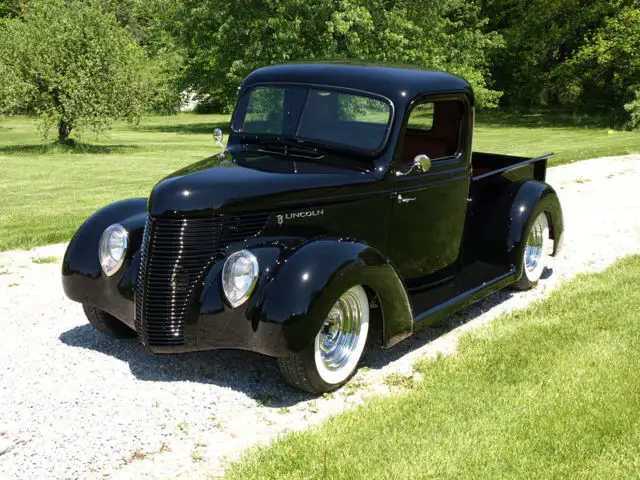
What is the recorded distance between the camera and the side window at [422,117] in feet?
17.3

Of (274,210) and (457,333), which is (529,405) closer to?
(457,333)

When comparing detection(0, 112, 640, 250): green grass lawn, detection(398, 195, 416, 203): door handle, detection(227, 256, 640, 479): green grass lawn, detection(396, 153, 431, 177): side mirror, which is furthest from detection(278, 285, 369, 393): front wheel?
detection(0, 112, 640, 250): green grass lawn

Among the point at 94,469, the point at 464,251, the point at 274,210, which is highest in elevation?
the point at 274,210

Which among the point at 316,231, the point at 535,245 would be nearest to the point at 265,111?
the point at 316,231

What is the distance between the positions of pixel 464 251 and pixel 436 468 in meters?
2.75

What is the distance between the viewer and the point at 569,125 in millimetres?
30781

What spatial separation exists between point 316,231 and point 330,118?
3.05 ft

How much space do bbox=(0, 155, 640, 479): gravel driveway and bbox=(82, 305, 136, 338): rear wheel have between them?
7cm

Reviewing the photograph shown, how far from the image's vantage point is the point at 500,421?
3967mm

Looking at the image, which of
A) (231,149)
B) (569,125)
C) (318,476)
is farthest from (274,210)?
(569,125)

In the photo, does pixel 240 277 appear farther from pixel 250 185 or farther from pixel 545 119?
pixel 545 119

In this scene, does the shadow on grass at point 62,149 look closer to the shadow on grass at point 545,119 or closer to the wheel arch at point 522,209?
the shadow on grass at point 545,119

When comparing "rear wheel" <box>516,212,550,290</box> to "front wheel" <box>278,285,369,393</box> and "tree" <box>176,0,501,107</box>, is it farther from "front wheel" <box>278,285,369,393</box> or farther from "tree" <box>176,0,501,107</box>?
"tree" <box>176,0,501,107</box>

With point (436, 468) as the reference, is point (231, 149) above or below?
above
